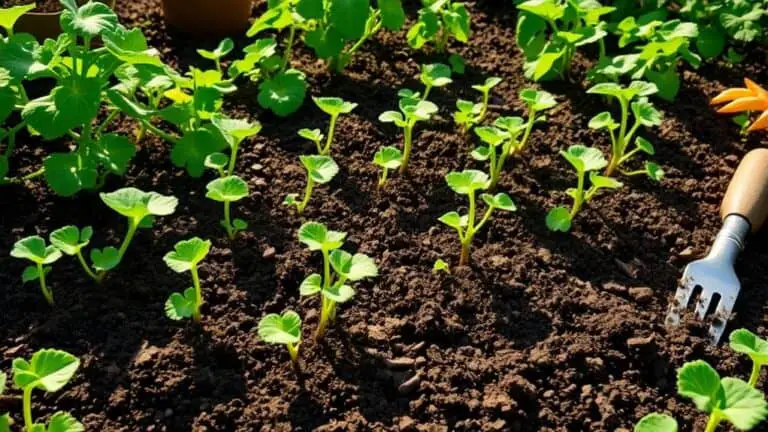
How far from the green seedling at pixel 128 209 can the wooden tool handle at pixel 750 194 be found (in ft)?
4.78

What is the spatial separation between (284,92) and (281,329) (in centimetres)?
102

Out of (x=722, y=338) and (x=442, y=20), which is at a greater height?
(x=442, y=20)

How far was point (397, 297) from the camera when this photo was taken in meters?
2.23

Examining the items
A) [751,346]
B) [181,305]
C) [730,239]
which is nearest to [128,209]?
[181,305]

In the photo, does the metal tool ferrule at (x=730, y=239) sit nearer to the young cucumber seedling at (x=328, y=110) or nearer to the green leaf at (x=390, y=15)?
the young cucumber seedling at (x=328, y=110)

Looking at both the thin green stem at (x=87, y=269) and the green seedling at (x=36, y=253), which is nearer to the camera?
the green seedling at (x=36, y=253)

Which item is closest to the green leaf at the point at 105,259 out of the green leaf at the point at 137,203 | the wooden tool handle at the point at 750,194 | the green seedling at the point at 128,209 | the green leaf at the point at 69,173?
the green seedling at the point at 128,209

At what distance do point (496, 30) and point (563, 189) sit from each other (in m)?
0.94

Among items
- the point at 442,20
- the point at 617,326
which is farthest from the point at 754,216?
the point at 442,20

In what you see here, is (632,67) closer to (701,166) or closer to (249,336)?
(701,166)

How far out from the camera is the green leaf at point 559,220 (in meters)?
2.42

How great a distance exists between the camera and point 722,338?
86.7 inches

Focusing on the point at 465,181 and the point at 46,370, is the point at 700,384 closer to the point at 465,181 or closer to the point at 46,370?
the point at 465,181

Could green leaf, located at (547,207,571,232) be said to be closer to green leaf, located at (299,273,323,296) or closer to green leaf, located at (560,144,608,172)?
green leaf, located at (560,144,608,172)
